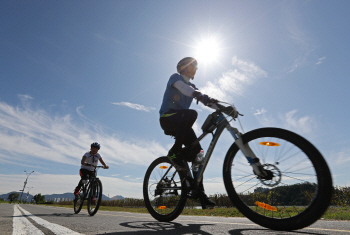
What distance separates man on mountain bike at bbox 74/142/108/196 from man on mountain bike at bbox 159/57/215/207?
15.3 ft

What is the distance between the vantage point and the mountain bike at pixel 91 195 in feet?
20.2

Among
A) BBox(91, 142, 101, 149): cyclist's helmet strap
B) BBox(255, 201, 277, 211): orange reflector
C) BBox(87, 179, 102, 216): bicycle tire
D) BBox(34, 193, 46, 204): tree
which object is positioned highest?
BBox(34, 193, 46, 204): tree

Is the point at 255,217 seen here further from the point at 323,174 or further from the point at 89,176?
the point at 89,176

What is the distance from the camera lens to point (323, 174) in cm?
173

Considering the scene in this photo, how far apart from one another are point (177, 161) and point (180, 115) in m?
0.72

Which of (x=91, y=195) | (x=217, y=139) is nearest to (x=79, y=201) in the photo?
(x=91, y=195)

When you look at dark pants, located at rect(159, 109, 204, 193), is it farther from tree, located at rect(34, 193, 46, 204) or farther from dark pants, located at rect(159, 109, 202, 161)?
tree, located at rect(34, 193, 46, 204)

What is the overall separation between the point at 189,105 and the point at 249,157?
1760mm

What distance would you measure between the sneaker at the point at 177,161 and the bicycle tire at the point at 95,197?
3858mm

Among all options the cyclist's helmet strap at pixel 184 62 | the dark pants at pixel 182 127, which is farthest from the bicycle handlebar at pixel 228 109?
the cyclist's helmet strap at pixel 184 62

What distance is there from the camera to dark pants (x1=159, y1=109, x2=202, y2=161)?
324cm

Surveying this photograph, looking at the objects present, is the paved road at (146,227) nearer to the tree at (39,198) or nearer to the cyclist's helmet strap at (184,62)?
the cyclist's helmet strap at (184,62)

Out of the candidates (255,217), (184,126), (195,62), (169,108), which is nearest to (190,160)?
(184,126)

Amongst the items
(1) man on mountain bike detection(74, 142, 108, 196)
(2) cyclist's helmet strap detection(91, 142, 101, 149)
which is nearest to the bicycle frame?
(1) man on mountain bike detection(74, 142, 108, 196)
